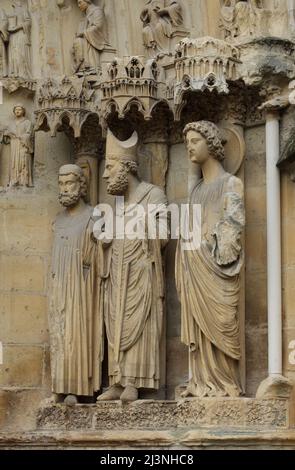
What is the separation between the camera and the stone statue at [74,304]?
13820mm

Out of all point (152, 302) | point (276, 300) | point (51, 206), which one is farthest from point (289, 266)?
point (51, 206)

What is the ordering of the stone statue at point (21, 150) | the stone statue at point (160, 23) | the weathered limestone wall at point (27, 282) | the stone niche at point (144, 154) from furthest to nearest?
1. the stone statue at point (21, 150)
2. the weathered limestone wall at point (27, 282)
3. the stone statue at point (160, 23)
4. the stone niche at point (144, 154)

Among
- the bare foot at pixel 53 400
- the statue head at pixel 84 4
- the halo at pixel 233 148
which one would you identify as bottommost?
the bare foot at pixel 53 400

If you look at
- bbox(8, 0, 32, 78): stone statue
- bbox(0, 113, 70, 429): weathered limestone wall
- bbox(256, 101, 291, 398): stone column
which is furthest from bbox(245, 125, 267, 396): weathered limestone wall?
bbox(8, 0, 32, 78): stone statue

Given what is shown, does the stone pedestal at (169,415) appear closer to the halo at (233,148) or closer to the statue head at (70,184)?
the statue head at (70,184)

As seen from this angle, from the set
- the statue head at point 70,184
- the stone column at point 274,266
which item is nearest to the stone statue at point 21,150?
the statue head at point 70,184

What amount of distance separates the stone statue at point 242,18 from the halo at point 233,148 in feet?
2.36

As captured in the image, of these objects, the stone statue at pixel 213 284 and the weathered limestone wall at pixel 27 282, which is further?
the weathered limestone wall at pixel 27 282

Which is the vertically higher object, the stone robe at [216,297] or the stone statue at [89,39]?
the stone statue at [89,39]

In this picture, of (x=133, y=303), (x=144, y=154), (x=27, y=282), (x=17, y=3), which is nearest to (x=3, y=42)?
(x=17, y=3)

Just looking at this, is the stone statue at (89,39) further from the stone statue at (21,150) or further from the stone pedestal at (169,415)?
the stone pedestal at (169,415)

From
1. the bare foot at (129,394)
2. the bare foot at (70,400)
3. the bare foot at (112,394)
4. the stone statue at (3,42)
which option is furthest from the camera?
the stone statue at (3,42)

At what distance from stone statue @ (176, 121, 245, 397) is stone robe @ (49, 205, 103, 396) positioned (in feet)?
2.78

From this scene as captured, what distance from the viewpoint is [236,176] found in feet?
44.4
